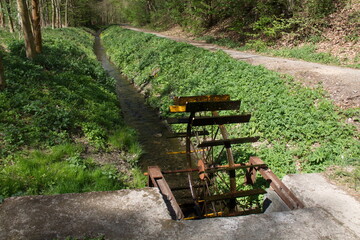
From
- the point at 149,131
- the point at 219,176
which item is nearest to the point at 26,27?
the point at 149,131

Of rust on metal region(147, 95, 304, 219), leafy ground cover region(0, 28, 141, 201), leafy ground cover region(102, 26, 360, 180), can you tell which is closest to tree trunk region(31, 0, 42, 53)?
leafy ground cover region(0, 28, 141, 201)

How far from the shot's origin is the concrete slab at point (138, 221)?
10.1 ft

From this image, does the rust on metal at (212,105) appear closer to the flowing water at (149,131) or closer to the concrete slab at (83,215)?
the flowing water at (149,131)

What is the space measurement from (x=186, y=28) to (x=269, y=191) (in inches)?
1106

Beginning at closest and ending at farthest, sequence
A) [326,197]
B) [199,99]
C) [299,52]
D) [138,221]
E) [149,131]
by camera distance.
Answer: [138,221], [326,197], [199,99], [149,131], [299,52]

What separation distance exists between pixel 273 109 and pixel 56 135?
6.05m

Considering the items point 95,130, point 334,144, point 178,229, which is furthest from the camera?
point 95,130

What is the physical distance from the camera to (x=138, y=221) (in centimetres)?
329

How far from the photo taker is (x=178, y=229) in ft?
10.5

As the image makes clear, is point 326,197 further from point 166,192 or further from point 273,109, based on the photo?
point 273,109

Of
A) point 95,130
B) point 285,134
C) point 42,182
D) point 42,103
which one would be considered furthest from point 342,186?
point 42,103

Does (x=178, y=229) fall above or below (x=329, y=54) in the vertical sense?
below

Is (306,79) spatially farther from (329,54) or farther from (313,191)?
(313,191)

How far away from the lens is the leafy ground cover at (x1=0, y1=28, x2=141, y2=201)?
16.9ft
